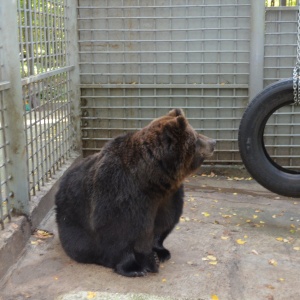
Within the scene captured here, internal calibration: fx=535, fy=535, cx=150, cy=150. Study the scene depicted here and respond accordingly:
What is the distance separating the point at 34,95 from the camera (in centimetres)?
558

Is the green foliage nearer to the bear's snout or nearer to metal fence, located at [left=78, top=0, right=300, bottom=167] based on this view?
metal fence, located at [left=78, top=0, right=300, bottom=167]

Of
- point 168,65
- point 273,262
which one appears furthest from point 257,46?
point 273,262

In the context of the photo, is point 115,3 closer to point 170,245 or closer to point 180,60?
point 180,60

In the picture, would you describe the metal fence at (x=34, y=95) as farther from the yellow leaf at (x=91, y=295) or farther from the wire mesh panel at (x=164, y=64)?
the yellow leaf at (x=91, y=295)

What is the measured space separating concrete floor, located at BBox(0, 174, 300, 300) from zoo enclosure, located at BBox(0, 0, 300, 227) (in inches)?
64.2

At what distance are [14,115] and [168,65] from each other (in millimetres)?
3025

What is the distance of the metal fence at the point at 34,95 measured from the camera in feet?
15.6

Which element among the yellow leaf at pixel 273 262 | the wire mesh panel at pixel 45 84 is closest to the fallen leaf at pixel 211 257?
the yellow leaf at pixel 273 262

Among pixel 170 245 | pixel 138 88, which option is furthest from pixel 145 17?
pixel 170 245

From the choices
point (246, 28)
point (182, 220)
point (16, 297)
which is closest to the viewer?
point (16, 297)

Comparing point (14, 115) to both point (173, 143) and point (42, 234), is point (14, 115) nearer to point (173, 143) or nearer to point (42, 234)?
point (42, 234)

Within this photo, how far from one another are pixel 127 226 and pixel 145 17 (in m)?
3.85

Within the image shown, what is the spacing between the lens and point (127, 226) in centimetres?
423

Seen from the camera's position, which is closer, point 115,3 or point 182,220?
point 182,220
